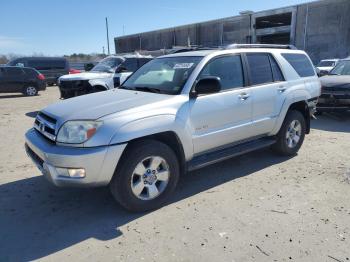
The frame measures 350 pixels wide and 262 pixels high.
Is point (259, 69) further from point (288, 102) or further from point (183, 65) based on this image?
point (183, 65)

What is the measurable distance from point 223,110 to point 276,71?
1.53 metres

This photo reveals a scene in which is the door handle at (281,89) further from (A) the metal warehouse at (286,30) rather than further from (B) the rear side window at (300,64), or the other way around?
(A) the metal warehouse at (286,30)

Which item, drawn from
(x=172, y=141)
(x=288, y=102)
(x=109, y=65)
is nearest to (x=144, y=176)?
(x=172, y=141)

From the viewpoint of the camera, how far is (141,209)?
12.4ft

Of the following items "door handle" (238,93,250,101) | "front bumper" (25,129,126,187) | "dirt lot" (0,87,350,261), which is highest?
"door handle" (238,93,250,101)

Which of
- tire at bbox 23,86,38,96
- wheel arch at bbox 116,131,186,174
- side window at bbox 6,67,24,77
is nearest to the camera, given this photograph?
wheel arch at bbox 116,131,186,174

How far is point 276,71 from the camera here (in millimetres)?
5312

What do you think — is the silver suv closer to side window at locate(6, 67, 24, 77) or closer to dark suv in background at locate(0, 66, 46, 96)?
dark suv in background at locate(0, 66, 46, 96)

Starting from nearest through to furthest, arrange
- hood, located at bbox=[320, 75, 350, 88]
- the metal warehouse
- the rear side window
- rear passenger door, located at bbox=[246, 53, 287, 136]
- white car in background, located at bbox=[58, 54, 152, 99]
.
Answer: rear passenger door, located at bbox=[246, 53, 287, 136] → the rear side window → hood, located at bbox=[320, 75, 350, 88] → white car in background, located at bbox=[58, 54, 152, 99] → the metal warehouse

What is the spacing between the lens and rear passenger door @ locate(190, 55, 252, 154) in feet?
13.5

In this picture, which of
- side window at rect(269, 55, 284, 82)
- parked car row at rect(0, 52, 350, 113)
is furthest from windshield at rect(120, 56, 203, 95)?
side window at rect(269, 55, 284, 82)

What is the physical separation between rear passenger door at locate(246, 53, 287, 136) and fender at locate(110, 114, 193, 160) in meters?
1.35

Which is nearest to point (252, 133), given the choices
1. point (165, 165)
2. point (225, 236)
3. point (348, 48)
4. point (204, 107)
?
point (204, 107)

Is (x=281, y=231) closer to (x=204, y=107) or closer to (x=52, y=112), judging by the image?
(x=204, y=107)
